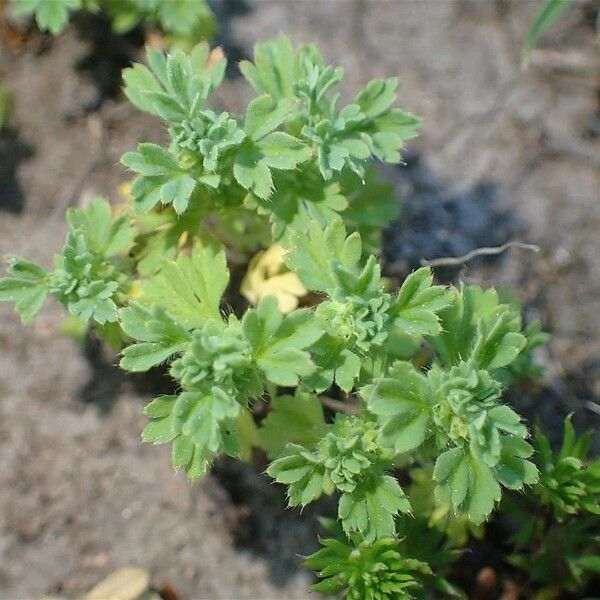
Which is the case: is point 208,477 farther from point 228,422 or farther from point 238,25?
point 238,25

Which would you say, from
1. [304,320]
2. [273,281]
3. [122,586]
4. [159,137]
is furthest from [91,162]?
[122,586]

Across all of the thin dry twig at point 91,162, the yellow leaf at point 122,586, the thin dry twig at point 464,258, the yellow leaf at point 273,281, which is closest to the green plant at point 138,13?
the thin dry twig at point 91,162

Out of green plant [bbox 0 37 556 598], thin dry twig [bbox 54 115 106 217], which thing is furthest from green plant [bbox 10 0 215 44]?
green plant [bbox 0 37 556 598]

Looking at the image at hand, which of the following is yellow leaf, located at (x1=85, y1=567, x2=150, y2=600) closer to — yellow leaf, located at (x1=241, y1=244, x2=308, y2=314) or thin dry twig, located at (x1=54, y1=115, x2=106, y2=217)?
yellow leaf, located at (x1=241, y1=244, x2=308, y2=314)

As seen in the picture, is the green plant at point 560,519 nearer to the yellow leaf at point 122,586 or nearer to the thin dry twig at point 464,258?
the thin dry twig at point 464,258

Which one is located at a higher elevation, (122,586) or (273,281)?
(273,281)

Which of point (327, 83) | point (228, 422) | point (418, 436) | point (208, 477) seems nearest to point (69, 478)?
point (208, 477)

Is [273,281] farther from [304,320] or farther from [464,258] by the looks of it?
[464,258]
